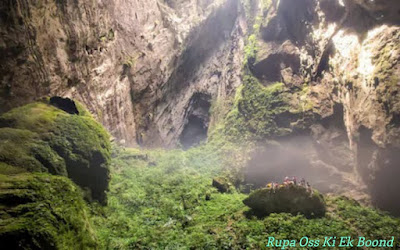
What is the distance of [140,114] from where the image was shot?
29.4 m

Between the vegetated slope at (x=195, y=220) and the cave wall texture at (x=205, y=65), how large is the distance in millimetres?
6351

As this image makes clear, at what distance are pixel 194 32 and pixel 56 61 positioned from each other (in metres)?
25.4

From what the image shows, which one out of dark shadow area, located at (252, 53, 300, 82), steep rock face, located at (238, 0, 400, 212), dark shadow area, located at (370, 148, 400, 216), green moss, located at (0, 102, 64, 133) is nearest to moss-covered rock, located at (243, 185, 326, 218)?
dark shadow area, located at (370, 148, 400, 216)

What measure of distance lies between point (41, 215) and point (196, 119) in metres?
32.8

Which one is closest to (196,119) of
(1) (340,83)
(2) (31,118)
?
(1) (340,83)

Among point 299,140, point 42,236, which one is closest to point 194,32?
point 299,140

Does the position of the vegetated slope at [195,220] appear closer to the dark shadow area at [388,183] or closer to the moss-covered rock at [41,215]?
the moss-covered rock at [41,215]

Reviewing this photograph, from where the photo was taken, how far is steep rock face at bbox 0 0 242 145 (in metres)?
13.2

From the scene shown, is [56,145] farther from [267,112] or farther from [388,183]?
[267,112]

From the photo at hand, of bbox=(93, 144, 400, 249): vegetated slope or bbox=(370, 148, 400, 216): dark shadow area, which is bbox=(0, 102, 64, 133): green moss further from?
bbox=(370, 148, 400, 216): dark shadow area

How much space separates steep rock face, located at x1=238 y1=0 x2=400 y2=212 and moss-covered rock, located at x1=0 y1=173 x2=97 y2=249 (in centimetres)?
1743

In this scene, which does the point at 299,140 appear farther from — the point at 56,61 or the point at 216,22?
the point at 216,22

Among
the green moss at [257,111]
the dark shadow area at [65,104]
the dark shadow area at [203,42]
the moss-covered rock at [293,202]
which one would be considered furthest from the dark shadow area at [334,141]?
the dark shadow area at [65,104]

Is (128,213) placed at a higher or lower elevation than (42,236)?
higher
